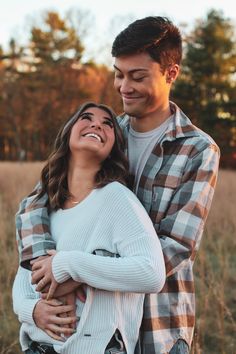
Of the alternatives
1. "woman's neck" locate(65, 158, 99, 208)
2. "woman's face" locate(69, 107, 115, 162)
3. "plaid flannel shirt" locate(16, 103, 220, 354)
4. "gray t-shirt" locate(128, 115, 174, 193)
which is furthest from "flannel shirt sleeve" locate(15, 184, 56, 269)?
"gray t-shirt" locate(128, 115, 174, 193)

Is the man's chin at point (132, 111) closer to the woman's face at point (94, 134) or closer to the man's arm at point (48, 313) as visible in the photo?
the woman's face at point (94, 134)

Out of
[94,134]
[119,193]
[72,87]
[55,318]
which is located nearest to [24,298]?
[55,318]

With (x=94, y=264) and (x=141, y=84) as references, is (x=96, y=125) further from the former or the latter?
(x=94, y=264)

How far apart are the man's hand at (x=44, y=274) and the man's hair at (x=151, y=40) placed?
85cm

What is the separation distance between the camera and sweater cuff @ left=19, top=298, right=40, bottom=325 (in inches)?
71.4

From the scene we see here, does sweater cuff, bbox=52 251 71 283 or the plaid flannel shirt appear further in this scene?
the plaid flannel shirt

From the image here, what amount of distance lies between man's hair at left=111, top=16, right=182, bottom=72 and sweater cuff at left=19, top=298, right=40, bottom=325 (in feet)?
3.33

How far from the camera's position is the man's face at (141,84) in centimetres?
203

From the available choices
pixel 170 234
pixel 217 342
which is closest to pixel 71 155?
pixel 170 234

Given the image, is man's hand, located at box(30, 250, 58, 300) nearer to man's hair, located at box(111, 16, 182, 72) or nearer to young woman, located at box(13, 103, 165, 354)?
young woman, located at box(13, 103, 165, 354)

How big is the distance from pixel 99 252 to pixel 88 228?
0.11 meters

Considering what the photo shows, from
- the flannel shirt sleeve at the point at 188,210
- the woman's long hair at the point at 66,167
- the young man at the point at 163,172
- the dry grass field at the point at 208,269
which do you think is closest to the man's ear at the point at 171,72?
the young man at the point at 163,172

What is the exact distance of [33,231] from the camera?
1957 mm

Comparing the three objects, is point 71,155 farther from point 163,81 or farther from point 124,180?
point 163,81
